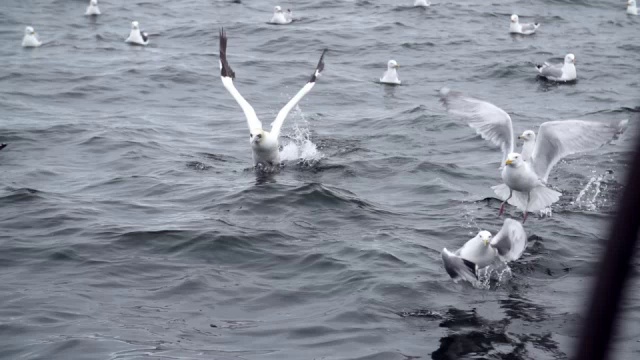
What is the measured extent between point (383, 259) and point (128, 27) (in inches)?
699

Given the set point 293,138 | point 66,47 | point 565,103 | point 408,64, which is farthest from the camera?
point 66,47

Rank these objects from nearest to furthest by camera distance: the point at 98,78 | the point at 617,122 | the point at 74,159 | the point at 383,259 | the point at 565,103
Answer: the point at 383,259, the point at 617,122, the point at 74,159, the point at 565,103, the point at 98,78

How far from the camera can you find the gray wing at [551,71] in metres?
17.3

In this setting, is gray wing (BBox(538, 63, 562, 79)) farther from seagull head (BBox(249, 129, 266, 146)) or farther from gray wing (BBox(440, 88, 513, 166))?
seagull head (BBox(249, 129, 266, 146))

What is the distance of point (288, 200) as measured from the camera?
1016 cm

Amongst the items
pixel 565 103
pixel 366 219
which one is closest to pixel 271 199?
pixel 366 219

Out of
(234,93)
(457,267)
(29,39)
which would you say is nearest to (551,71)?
(234,93)

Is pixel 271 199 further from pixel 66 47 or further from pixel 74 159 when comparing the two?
pixel 66 47

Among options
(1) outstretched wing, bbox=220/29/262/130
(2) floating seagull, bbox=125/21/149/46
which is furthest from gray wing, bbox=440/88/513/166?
(2) floating seagull, bbox=125/21/149/46

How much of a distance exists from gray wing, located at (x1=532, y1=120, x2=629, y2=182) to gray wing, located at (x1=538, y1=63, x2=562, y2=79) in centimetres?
815

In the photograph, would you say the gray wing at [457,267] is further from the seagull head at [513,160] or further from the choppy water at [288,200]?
the seagull head at [513,160]

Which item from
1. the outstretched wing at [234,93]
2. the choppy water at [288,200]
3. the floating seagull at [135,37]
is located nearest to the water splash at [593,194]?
the choppy water at [288,200]

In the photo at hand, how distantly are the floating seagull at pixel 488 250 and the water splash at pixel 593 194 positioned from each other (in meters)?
2.86

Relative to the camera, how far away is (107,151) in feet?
41.1
